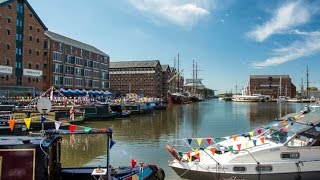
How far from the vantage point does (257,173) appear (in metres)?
16.6

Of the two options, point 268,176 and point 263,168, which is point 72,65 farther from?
point 268,176

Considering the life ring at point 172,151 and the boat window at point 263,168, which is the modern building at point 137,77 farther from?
the boat window at point 263,168

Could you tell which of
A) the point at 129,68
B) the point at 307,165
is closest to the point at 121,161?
the point at 307,165

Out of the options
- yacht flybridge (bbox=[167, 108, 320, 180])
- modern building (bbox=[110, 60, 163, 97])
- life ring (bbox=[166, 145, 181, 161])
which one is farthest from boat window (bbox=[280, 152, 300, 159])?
modern building (bbox=[110, 60, 163, 97])

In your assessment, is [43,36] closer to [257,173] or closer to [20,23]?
[20,23]

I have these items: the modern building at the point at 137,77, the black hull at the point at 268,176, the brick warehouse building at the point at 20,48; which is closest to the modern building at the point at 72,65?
the brick warehouse building at the point at 20,48

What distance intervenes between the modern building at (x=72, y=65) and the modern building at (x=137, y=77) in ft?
182

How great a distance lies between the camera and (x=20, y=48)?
→ 66.4 metres

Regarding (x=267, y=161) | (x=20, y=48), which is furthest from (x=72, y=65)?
(x=267, y=161)

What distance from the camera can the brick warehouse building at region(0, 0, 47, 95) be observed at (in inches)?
2442

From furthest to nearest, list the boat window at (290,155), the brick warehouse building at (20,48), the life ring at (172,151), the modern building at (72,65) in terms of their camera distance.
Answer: the modern building at (72,65)
the brick warehouse building at (20,48)
the life ring at (172,151)
the boat window at (290,155)

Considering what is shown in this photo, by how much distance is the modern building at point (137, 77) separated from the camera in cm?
16550

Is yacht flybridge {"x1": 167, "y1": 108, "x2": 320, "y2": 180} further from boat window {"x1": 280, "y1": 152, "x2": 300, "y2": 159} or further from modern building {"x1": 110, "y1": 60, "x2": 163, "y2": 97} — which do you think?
modern building {"x1": 110, "y1": 60, "x2": 163, "y2": 97}

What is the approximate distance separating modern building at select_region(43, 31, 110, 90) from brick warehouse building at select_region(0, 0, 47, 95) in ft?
28.5
